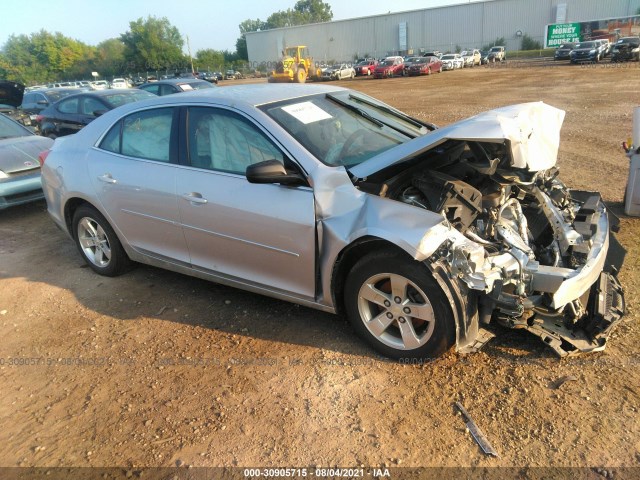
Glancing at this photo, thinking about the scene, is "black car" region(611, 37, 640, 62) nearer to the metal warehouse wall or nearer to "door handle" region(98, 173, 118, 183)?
the metal warehouse wall

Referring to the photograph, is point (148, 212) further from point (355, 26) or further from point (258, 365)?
point (355, 26)

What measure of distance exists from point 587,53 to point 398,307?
136 feet

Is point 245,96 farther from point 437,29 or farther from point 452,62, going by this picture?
point 437,29

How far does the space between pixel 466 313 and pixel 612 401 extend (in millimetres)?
929

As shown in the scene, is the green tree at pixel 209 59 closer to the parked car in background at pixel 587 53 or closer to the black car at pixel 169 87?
the parked car in background at pixel 587 53

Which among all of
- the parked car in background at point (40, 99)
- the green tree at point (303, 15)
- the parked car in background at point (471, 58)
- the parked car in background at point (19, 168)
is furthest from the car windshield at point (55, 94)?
the green tree at point (303, 15)

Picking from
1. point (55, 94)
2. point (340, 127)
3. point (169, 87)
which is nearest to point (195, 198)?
point (340, 127)

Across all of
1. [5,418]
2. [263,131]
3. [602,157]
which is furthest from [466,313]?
[602,157]

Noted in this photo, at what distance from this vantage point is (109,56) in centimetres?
8931

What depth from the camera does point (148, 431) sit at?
2701 mm

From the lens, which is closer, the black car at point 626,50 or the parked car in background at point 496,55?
the black car at point 626,50

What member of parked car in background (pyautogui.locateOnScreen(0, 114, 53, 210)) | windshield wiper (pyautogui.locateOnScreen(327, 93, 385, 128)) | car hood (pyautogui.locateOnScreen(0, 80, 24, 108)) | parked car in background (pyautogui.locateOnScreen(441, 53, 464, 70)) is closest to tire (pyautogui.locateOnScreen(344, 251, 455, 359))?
windshield wiper (pyautogui.locateOnScreen(327, 93, 385, 128))

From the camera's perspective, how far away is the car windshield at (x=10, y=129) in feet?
25.2

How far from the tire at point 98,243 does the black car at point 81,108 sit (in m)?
5.45
